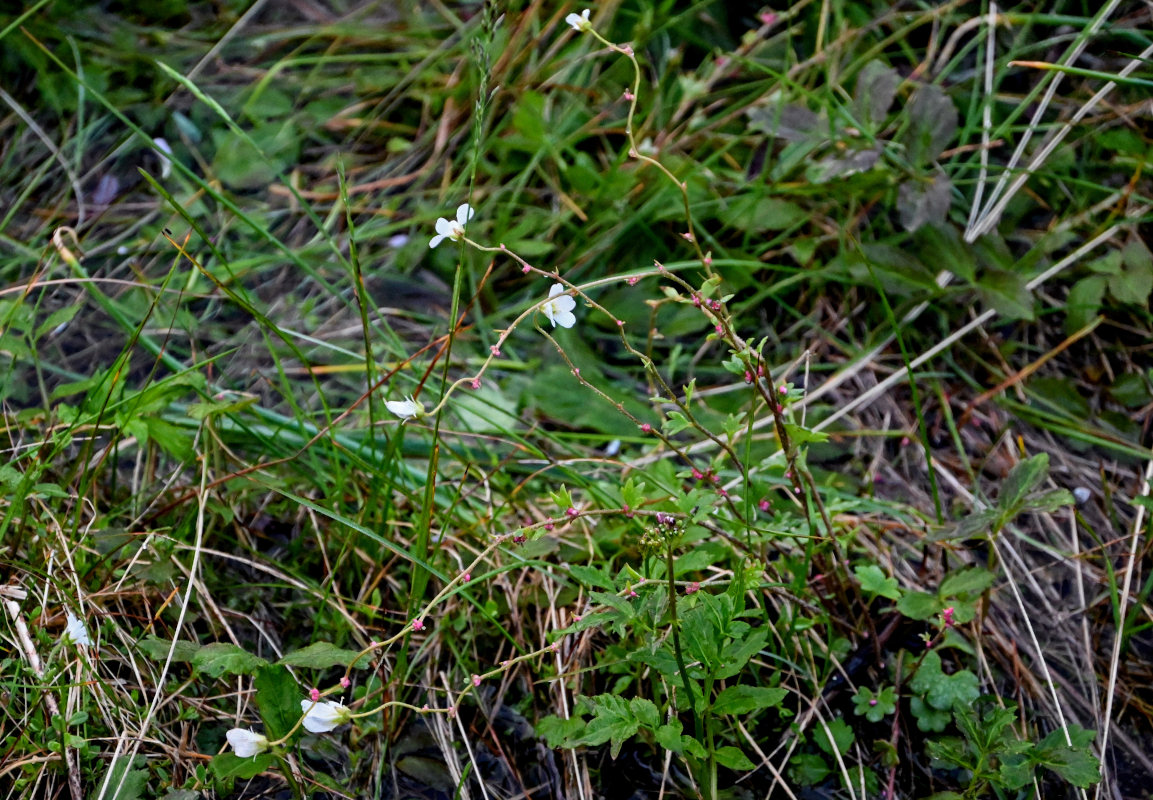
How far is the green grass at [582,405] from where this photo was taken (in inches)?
52.7

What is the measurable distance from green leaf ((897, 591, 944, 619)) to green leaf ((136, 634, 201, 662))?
105 cm

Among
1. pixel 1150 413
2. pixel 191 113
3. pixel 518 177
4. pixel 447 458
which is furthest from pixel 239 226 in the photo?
pixel 1150 413

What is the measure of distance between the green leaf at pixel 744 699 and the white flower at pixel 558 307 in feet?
1.83

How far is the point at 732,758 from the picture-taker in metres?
1.22

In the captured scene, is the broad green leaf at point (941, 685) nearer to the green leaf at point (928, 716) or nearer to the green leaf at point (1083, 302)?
the green leaf at point (928, 716)

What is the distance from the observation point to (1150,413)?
6.19ft

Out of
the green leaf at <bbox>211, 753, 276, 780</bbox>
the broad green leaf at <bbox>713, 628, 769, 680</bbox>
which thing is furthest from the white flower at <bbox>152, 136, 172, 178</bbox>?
the broad green leaf at <bbox>713, 628, 769, 680</bbox>

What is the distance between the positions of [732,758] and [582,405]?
2.86ft

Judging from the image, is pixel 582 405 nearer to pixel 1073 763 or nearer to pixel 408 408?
pixel 408 408

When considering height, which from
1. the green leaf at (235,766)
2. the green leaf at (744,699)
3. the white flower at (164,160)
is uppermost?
the green leaf at (744,699)

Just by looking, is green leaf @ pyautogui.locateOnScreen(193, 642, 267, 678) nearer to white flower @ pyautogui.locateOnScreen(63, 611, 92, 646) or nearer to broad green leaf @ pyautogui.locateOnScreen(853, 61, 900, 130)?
white flower @ pyautogui.locateOnScreen(63, 611, 92, 646)

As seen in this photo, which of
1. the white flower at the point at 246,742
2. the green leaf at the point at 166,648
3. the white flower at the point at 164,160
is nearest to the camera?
the white flower at the point at 246,742

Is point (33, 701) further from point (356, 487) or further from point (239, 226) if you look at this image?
point (239, 226)

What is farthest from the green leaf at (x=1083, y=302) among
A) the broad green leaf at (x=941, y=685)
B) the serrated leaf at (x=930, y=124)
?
the broad green leaf at (x=941, y=685)
